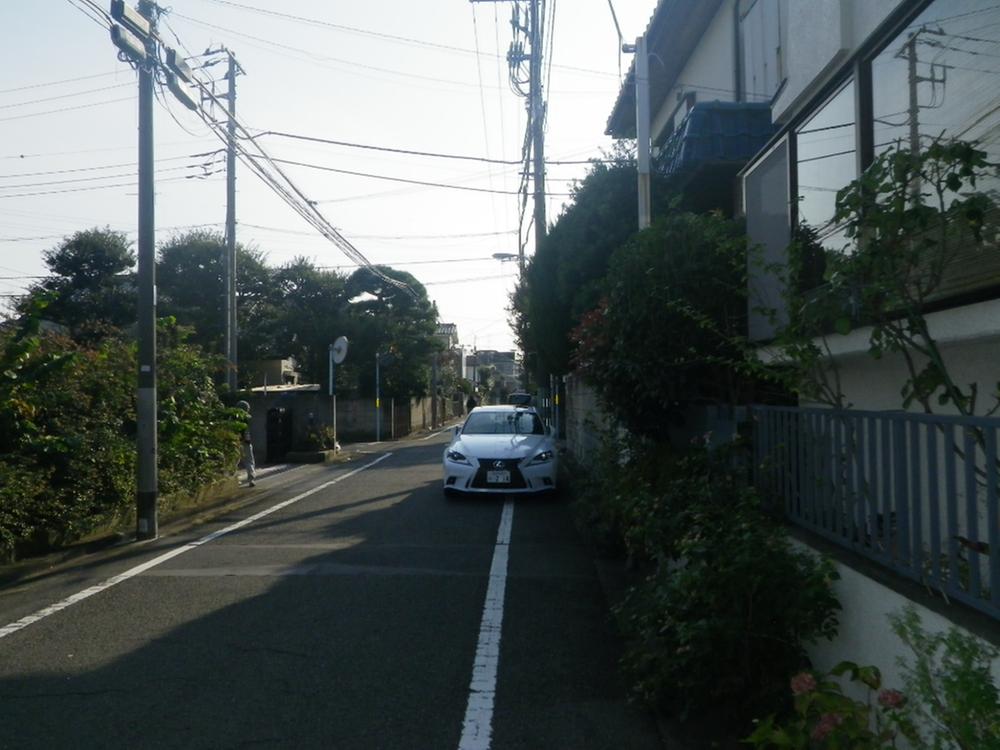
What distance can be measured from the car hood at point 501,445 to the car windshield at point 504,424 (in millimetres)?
373

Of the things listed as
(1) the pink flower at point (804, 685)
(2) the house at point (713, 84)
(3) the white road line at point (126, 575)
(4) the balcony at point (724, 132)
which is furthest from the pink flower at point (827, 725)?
(4) the balcony at point (724, 132)

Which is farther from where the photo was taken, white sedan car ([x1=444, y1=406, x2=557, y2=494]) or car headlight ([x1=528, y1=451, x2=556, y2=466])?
car headlight ([x1=528, y1=451, x2=556, y2=466])

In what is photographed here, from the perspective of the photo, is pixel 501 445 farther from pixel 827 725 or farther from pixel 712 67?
pixel 827 725

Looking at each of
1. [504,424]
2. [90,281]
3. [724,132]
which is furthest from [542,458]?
[90,281]

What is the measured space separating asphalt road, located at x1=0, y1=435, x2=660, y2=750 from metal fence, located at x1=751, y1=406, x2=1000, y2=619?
1.55m

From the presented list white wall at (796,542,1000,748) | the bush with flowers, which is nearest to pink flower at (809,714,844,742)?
the bush with flowers

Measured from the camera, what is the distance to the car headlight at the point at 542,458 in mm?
14745

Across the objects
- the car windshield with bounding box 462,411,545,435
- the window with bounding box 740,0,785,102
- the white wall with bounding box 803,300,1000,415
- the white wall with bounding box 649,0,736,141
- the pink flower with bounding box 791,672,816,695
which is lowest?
the pink flower with bounding box 791,672,816,695

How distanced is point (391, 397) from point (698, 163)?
2921 cm

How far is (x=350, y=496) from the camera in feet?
52.7

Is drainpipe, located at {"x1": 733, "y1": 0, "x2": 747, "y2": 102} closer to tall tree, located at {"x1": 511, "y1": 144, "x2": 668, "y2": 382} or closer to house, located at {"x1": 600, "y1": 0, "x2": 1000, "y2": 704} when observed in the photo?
tall tree, located at {"x1": 511, "y1": 144, "x2": 668, "y2": 382}

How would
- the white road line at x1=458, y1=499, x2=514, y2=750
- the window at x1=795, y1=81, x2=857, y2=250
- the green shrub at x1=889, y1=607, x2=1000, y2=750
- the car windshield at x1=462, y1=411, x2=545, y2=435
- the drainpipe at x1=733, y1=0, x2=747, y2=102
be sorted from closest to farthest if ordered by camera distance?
the green shrub at x1=889, y1=607, x2=1000, y2=750 < the white road line at x1=458, y1=499, x2=514, y2=750 < the window at x1=795, y1=81, x2=857, y2=250 < the drainpipe at x1=733, y1=0, x2=747, y2=102 < the car windshield at x1=462, y1=411, x2=545, y2=435

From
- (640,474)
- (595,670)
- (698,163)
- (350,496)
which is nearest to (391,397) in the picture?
(350,496)

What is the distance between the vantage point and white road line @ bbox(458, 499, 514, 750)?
4910 millimetres
